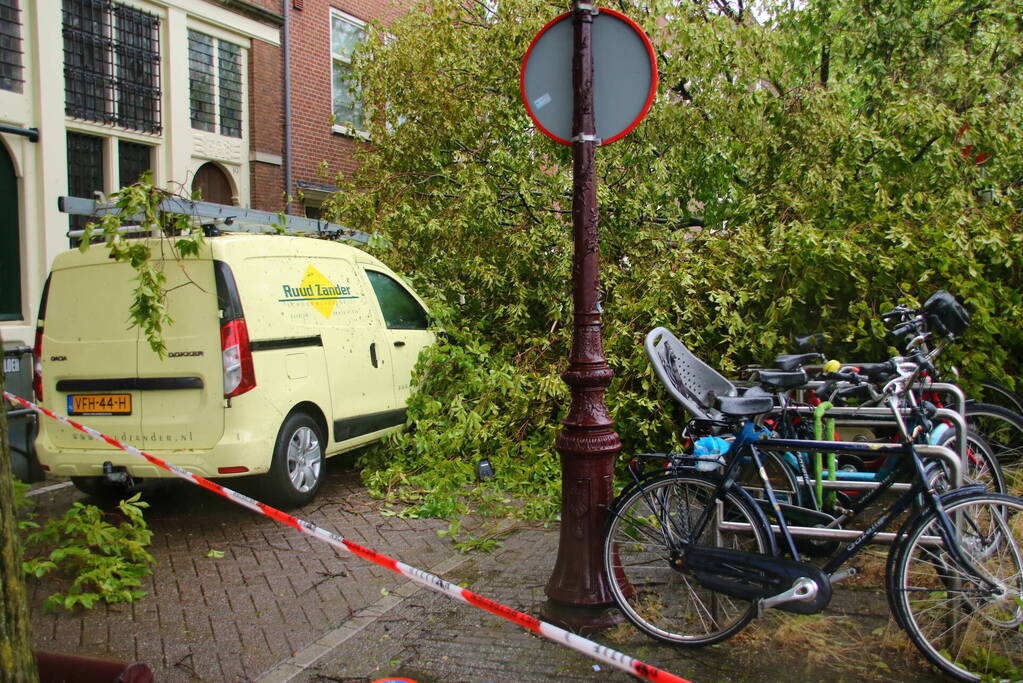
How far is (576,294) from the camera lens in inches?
159

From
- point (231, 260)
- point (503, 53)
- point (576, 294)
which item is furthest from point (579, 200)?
point (503, 53)

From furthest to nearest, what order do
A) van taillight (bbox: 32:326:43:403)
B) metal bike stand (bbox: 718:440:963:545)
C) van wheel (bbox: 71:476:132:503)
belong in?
van wheel (bbox: 71:476:132:503)
van taillight (bbox: 32:326:43:403)
metal bike stand (bbox: 718:440:963:545)

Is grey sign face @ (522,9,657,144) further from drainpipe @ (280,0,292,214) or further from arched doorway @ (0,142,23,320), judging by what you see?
drainpipe @ (280,0,292,214)

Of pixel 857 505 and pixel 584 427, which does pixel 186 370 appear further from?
pixel 857 505

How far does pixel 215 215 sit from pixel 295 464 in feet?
6.15

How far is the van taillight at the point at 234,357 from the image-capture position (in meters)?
5.52

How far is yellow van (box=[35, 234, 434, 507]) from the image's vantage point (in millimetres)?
5551

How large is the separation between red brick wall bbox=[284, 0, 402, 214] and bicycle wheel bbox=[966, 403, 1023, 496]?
36.7 ft

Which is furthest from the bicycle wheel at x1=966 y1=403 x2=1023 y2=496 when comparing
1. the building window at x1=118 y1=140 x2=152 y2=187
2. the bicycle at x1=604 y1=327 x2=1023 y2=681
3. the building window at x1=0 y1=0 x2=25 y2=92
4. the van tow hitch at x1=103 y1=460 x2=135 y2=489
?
the building window at x1=0 y1=0 x2=25 y2=92

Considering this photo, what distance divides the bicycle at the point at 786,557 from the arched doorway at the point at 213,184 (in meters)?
11.4

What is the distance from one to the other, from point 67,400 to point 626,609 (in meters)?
4.25

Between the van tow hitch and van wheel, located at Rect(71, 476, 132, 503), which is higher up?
the van tow hitch

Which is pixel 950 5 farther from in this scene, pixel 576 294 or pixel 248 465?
pixel 248 465

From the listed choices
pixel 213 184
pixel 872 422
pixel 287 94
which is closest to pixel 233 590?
pixel 872 422
